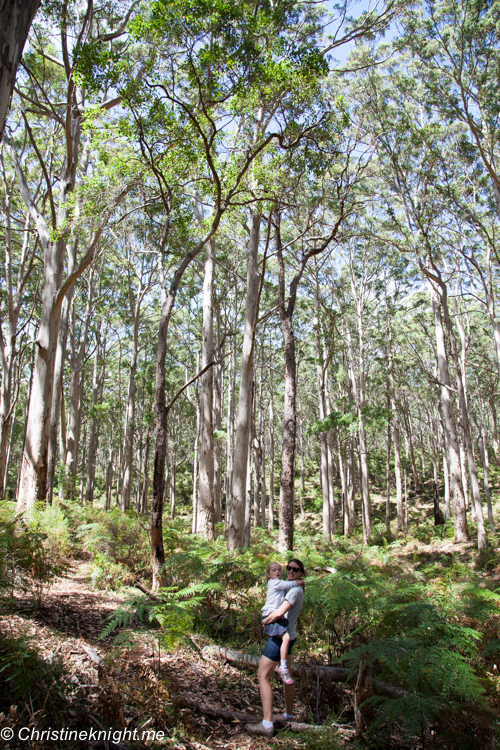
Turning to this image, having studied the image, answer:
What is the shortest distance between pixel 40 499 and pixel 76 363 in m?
9.86

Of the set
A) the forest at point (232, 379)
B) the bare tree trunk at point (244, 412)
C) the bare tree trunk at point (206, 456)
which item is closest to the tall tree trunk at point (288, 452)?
the forest at point (232, 379)

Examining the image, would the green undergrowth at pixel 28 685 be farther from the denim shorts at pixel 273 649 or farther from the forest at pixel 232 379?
the denim shorts at pixel 273 649

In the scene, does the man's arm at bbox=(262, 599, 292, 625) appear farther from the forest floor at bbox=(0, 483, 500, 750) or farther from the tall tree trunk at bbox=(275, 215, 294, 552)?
the tall tree trunk at bbox=(275, 215, 294, 552)

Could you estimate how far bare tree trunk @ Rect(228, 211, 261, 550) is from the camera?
9305mm

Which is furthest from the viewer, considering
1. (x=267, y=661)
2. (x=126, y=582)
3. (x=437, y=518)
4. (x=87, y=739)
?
(x=437, y=518)

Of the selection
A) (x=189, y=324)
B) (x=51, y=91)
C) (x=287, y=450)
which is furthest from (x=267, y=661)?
(x=189, y=324)

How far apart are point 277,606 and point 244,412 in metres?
6.36

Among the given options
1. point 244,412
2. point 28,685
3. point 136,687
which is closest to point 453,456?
point 244,412

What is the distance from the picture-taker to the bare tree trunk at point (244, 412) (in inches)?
366

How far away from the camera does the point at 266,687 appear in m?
3.38

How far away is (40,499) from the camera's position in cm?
847

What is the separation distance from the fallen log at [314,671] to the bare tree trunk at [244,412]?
14.4ft

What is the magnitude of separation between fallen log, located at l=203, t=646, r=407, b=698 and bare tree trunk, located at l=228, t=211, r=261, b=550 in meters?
4.40

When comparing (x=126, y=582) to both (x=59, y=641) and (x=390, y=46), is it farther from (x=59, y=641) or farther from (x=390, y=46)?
(x=390, y=46)
